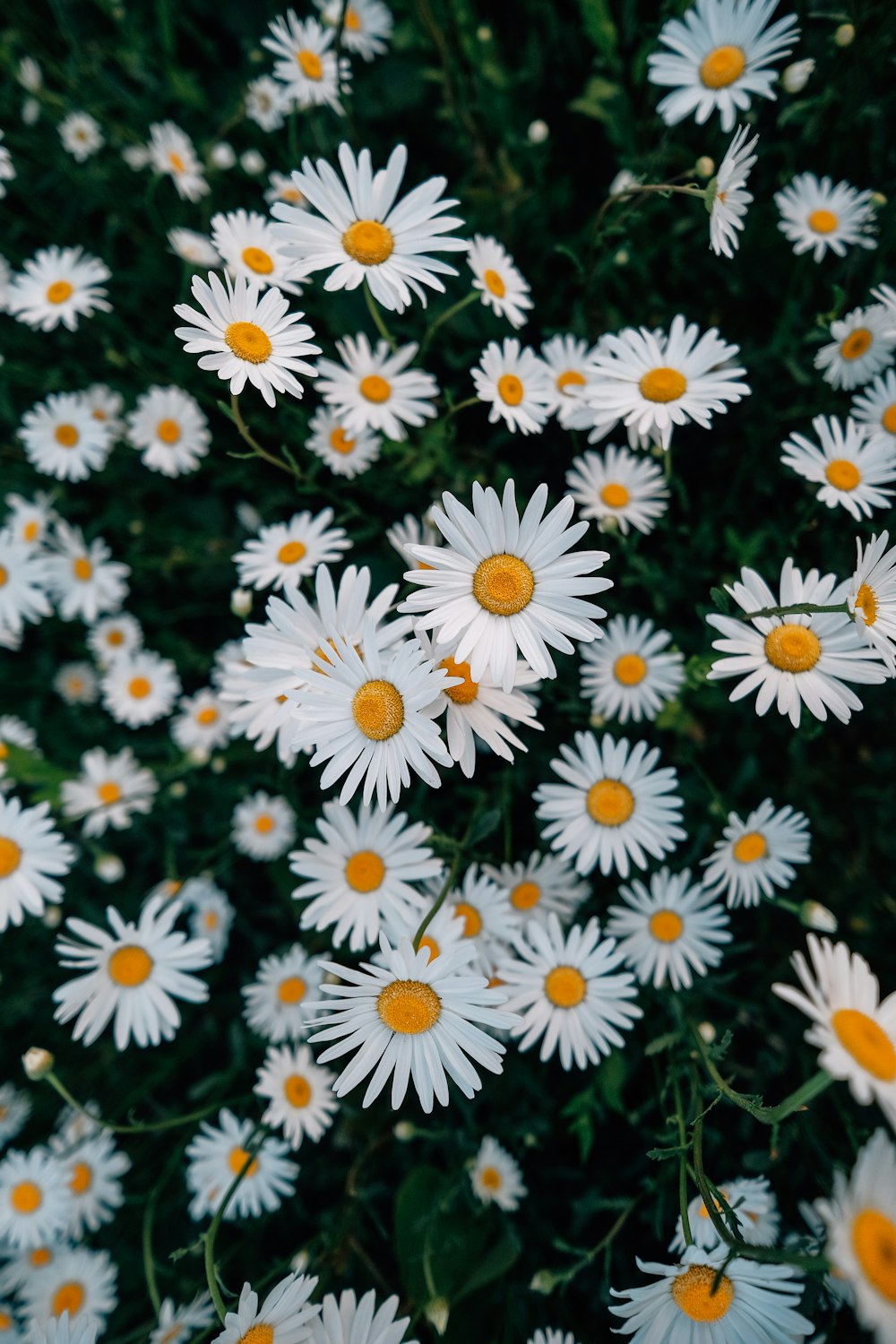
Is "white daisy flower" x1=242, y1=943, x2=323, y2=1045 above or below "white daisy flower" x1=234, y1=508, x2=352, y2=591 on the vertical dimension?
below

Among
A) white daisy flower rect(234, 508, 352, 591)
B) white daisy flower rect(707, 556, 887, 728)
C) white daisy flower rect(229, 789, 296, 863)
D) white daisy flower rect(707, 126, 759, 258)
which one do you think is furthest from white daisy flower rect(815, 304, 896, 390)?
white daisy flower rect(229, 789, 296, 863)

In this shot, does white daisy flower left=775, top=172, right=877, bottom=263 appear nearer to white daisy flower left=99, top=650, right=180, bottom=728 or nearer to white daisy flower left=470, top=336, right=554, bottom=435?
white daisy flower left=470, top=336, right=554, bottom=435

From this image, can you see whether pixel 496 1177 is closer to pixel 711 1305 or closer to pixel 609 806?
pixel 711 1305

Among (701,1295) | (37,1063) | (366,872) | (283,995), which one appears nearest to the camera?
(701,1295)

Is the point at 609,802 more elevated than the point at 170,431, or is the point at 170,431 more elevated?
the point at 170,431

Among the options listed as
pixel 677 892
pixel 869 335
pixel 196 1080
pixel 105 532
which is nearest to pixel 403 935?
pixel 677 892

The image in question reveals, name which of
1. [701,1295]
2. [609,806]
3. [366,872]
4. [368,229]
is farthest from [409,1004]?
[368,229]
